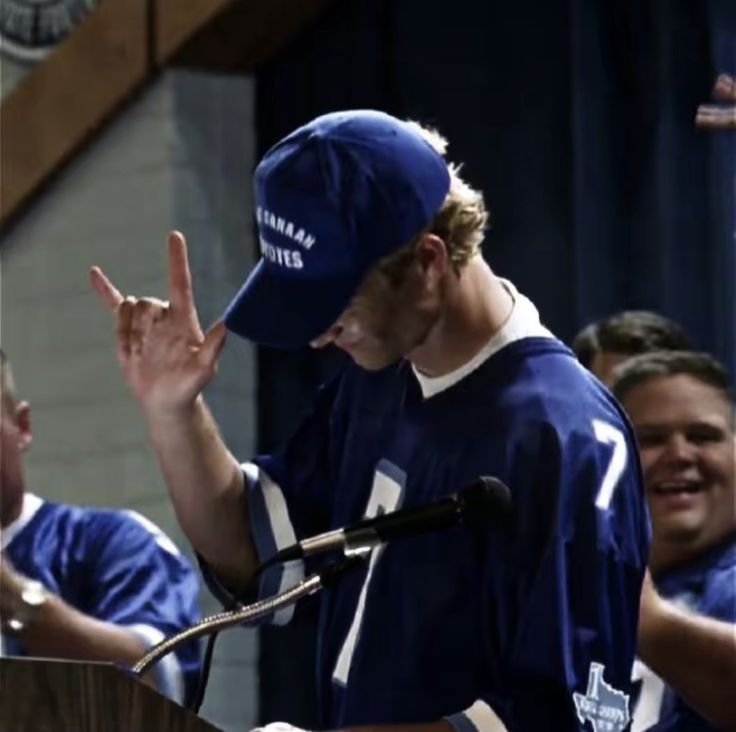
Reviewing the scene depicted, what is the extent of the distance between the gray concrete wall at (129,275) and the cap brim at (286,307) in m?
1.76

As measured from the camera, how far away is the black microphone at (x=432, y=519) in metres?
1.67

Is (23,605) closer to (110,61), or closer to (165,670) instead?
(165,670)

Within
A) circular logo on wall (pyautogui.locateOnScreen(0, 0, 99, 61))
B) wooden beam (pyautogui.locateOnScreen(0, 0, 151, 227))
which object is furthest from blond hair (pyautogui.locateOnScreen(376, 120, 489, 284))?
circular logo on wall (pyautogui.locateOnScreen(0, 0, 99, 61))

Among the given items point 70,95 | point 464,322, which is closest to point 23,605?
point 464,322

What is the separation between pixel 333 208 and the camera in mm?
1746

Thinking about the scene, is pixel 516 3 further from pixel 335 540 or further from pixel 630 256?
pixel 335 540

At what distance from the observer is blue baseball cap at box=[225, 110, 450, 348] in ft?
5.72

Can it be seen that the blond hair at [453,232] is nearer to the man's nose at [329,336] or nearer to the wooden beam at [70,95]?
the man's nose at [329,336]

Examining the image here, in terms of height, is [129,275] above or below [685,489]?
below

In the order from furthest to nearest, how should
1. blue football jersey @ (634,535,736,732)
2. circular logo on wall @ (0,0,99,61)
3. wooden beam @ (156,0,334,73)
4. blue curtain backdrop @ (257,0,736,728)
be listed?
circular logo on wall @ (0,0,99,61), wooden beam @ (156,0,334,73), blue curtain backdrop @ (257,0,736,728), blue football jersey @ (634,535,736,732)

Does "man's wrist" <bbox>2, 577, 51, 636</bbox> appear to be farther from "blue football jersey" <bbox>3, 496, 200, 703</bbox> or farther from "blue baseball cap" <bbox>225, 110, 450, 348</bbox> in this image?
"blue baseball cap" <bbox>225, 110, 450, 348</bbox>

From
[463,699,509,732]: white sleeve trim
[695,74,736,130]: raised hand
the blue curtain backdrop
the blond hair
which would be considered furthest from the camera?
the blue curtain backdrop

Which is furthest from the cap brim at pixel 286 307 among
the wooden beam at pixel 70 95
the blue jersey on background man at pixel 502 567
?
the wooden beam at pixel 70 95

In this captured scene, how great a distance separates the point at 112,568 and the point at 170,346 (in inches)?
39.6
